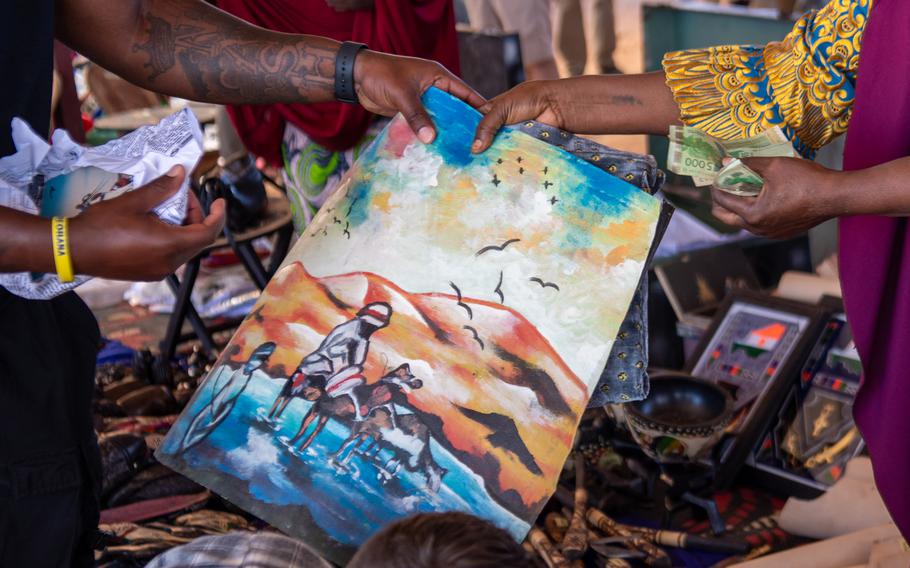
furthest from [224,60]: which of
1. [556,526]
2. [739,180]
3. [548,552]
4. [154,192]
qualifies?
[556,526]

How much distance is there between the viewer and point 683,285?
2.90 meters

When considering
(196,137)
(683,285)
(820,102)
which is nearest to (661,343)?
(683,285)

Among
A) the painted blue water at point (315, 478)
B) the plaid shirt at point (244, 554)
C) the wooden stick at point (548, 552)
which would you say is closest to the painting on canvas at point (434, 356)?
the painted blue water at point (315, 478)

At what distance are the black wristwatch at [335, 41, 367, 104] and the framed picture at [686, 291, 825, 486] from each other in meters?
1.41

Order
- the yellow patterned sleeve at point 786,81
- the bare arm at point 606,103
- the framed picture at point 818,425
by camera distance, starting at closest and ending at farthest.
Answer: the yellow patterned sleeve at point 786,81
the bare arm at point 606,103
the framed picture at point 818,425

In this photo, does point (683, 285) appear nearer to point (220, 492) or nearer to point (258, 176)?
point (258, 176)

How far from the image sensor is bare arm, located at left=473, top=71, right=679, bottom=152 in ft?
4.62

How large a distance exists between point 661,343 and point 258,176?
4.60 feet

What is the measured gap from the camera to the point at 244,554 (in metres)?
0.96

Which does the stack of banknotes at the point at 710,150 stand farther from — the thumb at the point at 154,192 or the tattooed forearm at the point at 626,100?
the thumb at the point at 154,192

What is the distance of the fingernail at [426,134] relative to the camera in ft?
4.11

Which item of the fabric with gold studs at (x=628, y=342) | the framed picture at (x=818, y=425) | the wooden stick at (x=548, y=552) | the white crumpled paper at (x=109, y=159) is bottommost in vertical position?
the framed picture at (x=818, y=425)

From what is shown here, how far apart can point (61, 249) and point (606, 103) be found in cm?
87

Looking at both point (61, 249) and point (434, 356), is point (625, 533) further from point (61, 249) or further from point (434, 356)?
point (61, 249)
